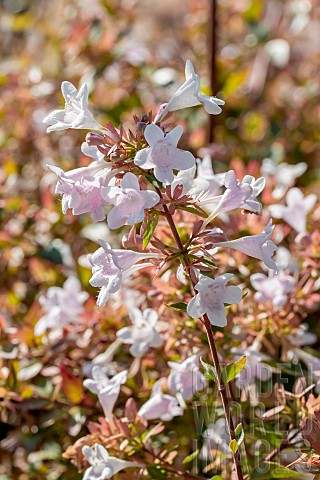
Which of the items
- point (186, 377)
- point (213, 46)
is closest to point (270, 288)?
point (186, 377)

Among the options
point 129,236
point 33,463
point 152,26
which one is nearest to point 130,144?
point 129,236

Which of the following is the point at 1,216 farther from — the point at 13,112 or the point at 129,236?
the point at 129,236

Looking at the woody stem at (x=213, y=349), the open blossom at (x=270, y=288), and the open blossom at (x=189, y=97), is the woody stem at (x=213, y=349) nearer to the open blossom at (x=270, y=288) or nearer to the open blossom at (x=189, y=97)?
the open blossom at (x=189, y=97)

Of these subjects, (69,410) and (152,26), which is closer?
(69,410)

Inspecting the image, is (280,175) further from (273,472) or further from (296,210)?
(273,472)

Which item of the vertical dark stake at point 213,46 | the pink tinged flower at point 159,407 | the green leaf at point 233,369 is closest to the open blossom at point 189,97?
the green leaf at point 233,369
